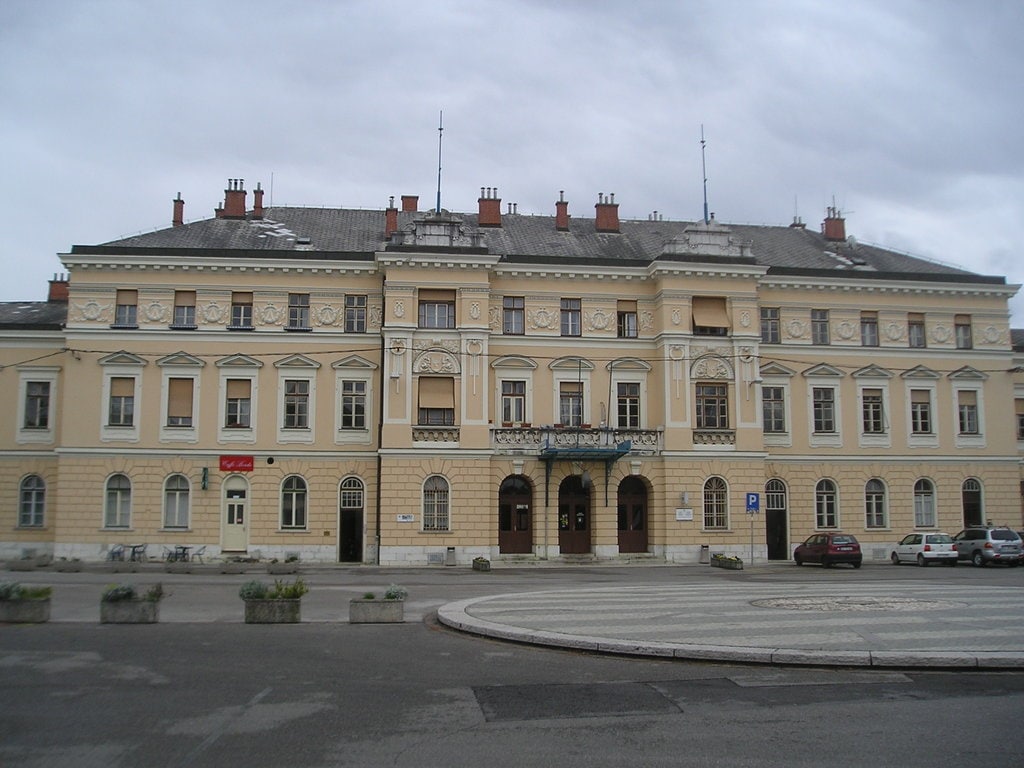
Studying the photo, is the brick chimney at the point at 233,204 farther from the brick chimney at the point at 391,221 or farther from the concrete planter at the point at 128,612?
the concrete planter at the point at 128,612

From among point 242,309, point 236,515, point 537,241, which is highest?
point 537,241

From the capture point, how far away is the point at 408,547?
35.4 meters

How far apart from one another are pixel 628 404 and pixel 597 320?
3.93m

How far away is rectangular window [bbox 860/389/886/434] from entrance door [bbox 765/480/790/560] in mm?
4985

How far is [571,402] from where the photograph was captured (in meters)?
38.4

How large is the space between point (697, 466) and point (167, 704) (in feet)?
99.4

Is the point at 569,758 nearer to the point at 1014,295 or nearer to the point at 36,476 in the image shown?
the point at 36,476

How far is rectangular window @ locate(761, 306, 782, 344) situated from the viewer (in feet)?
132

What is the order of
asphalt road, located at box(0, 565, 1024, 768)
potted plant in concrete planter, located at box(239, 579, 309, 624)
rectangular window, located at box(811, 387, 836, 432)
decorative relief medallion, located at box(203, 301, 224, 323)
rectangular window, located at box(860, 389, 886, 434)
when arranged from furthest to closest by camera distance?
rectangular window, located at box(860, 389, 886, 434) → rectangular window, located at box(811, 387, 836, 432) → decorative relief medallion, located at box(203, 301, 224, 323) → potted plant in concrete planter, located at box(239, 579, 309, 624) → asphalt road, located at box(0, 565, 1024, 768)

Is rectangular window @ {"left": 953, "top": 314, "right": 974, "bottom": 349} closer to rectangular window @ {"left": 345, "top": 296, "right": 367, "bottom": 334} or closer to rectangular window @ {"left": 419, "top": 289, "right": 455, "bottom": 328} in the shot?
rectangular window @ {"left": 419, "top": 289, "right": 455, "bottom": 328}

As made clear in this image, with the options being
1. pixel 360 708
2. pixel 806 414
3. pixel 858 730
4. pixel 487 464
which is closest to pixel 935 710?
pixel 858 730

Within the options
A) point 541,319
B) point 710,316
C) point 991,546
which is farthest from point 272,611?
point 991,546


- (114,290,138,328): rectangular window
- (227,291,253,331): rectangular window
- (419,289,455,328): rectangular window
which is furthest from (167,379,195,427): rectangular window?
(419,289,455,328): rectangular window

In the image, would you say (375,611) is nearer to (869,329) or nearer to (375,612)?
(375,612)
